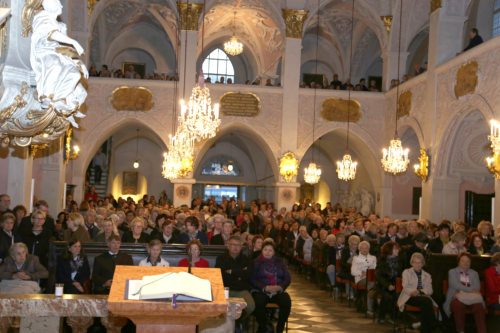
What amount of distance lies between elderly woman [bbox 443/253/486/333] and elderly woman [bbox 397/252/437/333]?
0.94 ft

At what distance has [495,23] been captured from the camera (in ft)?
72.8

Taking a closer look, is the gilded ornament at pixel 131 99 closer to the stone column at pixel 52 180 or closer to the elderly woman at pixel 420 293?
the stone column at pixel 52 180

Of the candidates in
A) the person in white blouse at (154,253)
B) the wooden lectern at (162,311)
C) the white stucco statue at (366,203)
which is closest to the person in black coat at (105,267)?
the person in white blouse at (154,253)

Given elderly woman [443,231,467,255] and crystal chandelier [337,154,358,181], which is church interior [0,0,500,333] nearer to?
crystal chandelier [337,154,358,181]

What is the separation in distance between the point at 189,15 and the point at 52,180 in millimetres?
7898

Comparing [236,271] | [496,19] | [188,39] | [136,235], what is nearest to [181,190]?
[188,39]

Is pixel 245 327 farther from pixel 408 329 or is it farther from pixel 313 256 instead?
pixel 313 256

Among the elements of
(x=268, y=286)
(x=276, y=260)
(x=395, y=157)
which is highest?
(x=395, y=157)

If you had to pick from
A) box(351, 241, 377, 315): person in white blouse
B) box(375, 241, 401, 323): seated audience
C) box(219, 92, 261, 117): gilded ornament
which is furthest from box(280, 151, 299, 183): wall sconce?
box(375, 241, 401, 323): seated audience

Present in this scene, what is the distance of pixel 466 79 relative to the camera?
59.5 ft

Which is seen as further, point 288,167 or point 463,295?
point 288,167

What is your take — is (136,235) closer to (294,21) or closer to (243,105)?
(243,105)

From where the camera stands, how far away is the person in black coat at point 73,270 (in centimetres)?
905

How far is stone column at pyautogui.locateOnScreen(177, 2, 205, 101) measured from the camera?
24.1 metres
